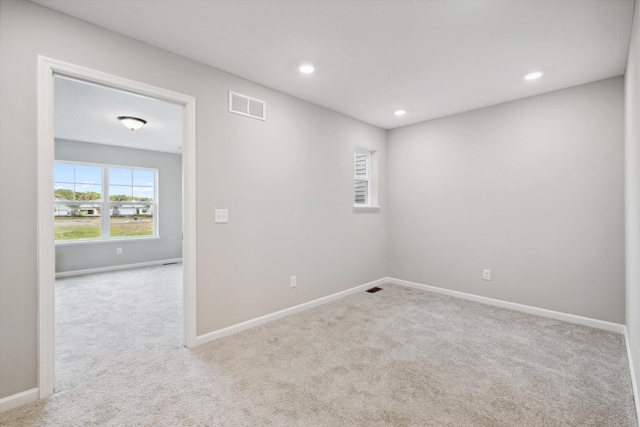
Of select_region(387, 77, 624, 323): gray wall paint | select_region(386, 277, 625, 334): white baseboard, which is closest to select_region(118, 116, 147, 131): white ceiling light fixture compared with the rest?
select_region(387, 77, 624, 323): gray wall paint

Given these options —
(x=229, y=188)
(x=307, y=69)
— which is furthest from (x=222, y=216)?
(x=307, y=69)

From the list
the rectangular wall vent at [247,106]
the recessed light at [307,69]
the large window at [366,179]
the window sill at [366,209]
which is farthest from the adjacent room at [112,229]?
the large window at [366,179]

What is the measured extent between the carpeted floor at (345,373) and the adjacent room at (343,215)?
0.02 meters

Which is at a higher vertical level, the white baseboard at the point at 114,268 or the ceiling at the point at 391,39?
the ceiling at the point at 391,39

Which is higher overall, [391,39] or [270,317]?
[391,39]

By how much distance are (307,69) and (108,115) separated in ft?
10.9

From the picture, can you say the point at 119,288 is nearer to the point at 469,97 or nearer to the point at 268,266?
the point at 268,266

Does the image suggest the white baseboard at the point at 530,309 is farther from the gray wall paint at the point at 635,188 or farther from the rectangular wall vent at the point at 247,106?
the rectangular wall vent at the point at 247,106

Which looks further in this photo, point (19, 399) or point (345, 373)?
point (345, 373)

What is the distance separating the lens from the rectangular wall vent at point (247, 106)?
2908 mm

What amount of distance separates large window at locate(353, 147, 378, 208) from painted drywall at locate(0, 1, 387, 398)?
16 cm

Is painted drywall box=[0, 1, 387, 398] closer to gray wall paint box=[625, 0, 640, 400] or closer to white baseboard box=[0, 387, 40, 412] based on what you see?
white baseboard box=[0, 387, 40, 412]

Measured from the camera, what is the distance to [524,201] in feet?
11.5

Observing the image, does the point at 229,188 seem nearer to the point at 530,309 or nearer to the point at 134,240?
the point at 530,309
